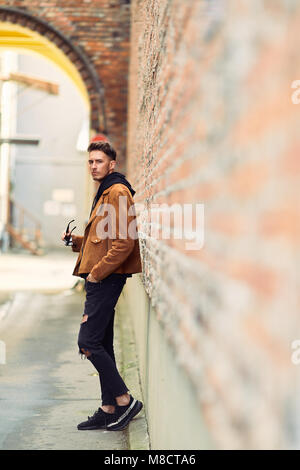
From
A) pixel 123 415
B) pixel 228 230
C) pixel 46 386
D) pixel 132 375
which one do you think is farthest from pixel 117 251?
pixel 228 230

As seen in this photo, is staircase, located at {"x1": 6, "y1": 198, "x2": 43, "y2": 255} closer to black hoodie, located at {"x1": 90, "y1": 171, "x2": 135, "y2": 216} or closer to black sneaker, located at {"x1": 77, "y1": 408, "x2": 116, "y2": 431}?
black sneaker, located at {"x1": 77, "y1": 408, "x2": 116, "y2": 431}

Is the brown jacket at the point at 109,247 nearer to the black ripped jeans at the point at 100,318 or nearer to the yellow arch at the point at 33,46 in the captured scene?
the black ripped jeans at the point at 100,318

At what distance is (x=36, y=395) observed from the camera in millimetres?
5023

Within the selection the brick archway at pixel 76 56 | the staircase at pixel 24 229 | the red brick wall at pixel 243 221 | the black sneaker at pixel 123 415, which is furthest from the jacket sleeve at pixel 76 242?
the staircase at pixel 24 229

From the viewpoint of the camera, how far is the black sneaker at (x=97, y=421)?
13.6 feet

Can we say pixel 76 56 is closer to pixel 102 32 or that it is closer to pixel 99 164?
pixel 102 32

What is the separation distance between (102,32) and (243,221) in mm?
10280

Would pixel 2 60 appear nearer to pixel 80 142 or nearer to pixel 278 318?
pixel 80 142

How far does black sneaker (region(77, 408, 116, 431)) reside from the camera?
4148mm

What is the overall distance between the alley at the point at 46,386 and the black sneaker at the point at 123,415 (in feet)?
0.14

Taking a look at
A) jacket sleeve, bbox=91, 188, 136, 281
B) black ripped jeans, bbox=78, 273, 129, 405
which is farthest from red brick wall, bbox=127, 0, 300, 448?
black ripped jeans, bbox=78, 273, 129, 405

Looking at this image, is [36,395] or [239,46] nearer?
[239,46]
